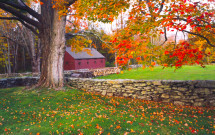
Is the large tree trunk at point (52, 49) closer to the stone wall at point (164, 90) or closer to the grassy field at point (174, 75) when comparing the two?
the stone wall at point (164, 90)

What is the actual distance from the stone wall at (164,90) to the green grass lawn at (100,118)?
494mm

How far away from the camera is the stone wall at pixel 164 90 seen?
7.30 metres

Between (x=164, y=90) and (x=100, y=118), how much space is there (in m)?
4.33

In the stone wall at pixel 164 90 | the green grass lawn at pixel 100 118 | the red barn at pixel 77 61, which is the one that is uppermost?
the red barn at pixel 77 61

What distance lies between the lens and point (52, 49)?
10625 mm

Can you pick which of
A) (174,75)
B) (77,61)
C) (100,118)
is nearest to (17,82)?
(100,118)

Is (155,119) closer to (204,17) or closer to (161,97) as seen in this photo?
(161,97)

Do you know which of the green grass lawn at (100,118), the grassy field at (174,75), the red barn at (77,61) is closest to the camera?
the green grass lawn at (100,118)

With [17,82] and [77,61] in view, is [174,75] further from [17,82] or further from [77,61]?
[77,61]

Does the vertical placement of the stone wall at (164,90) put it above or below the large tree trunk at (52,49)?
below

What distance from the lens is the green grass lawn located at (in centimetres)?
485

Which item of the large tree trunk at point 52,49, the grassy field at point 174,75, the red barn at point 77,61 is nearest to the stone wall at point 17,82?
the large tree trunk at point 52,49

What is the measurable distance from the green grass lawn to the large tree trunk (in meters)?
2.42

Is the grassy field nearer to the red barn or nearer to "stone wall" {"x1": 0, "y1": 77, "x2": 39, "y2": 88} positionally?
"stone wall" {"x1": 0, "y1": 77, "x2": 39, "y2": 88}
